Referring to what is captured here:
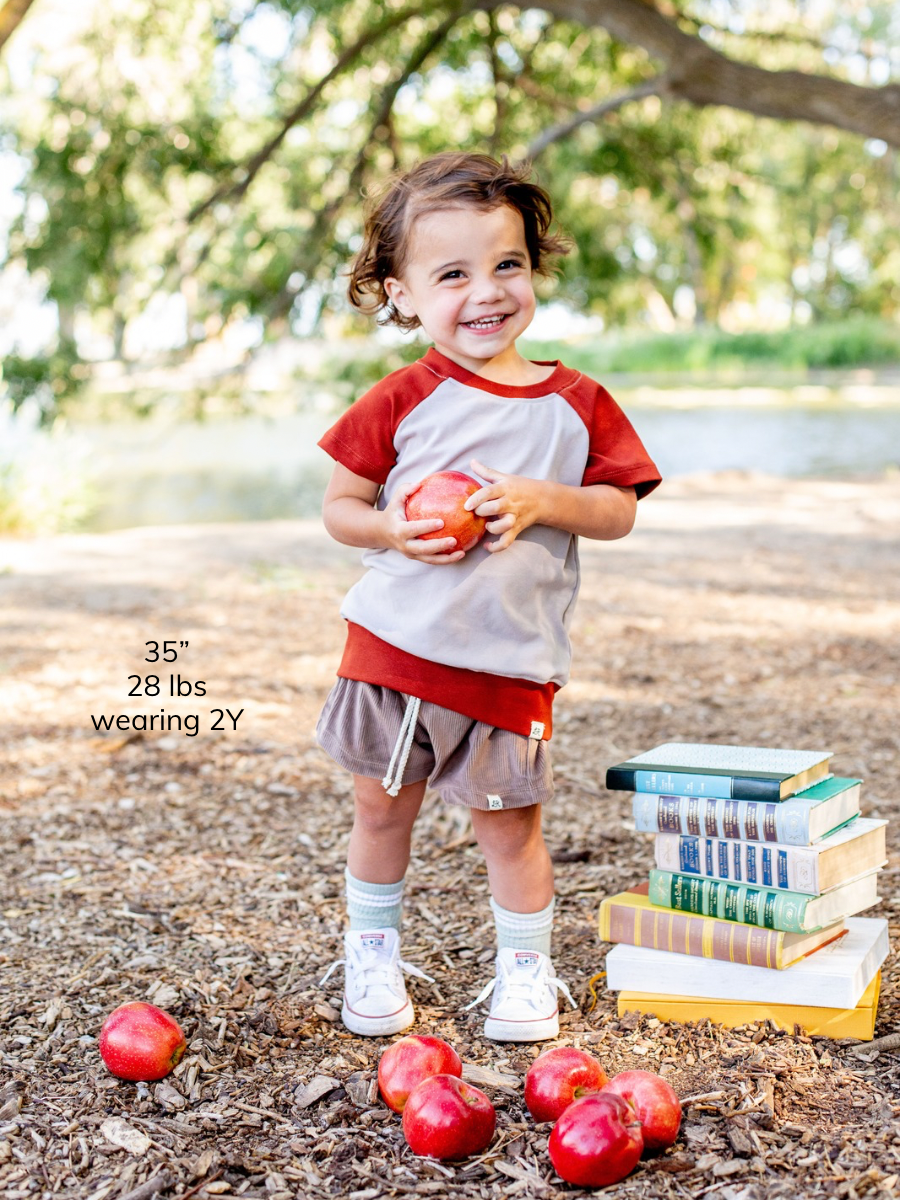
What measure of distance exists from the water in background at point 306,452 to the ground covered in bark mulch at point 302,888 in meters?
3.66

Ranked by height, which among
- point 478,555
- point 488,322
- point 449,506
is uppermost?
point 488,322

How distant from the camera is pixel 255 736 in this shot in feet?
13.9

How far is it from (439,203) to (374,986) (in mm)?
1544

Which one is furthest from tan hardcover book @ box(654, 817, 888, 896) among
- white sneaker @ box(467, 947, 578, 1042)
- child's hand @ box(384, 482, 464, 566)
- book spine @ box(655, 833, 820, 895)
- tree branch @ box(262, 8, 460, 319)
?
tree branch @ box(262, 8, 460, 319)

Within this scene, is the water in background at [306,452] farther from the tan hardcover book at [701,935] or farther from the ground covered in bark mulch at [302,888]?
the tan hardcover book at [701,935]

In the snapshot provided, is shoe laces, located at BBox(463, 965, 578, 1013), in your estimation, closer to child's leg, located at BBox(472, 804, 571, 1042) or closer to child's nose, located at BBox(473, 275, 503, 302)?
child's leg, located at BBox(472, 804, 571, 1042)

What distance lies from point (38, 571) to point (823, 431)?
11.4 m

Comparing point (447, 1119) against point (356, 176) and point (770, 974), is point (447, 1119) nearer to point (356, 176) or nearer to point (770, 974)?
point (770, 974)

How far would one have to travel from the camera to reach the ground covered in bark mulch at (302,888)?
194cm

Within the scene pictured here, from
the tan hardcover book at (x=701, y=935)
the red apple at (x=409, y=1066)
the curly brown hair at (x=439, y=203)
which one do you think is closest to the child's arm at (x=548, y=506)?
the curly brown hair at (x=439, y=203)

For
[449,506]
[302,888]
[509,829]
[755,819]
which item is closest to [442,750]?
[509,829]

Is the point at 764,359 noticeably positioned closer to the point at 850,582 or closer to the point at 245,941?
the point at 850,582

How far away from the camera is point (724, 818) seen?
237 centimetres

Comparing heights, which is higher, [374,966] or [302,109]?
[302,109]
